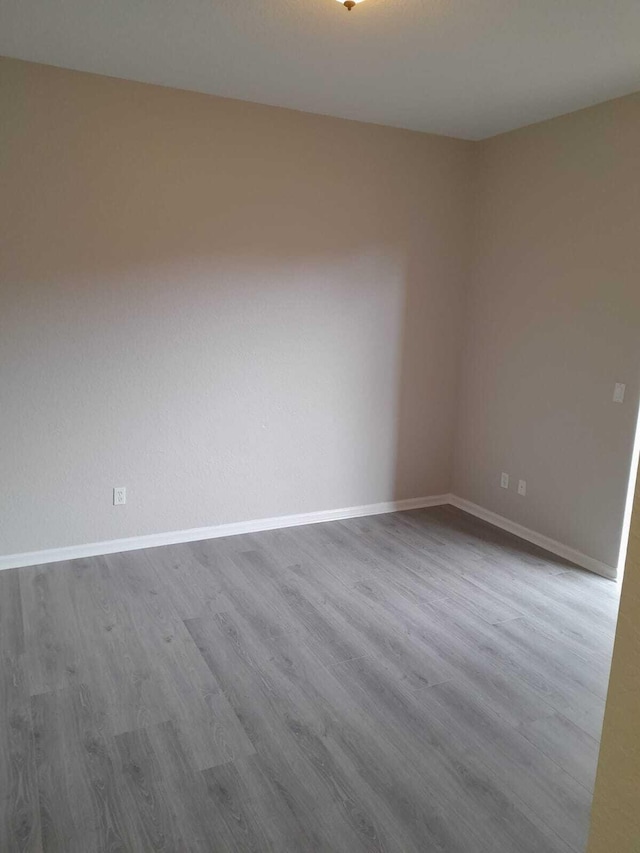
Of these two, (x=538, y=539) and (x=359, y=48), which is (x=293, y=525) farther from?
(x=359, y=48)

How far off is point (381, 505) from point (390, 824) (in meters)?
2.83

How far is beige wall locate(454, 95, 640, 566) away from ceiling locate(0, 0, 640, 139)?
0.40m

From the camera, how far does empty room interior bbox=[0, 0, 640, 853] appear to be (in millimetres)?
2107

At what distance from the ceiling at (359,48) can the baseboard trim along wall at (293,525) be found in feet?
8.52

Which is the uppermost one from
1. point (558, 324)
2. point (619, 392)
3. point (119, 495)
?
point (558, 324)

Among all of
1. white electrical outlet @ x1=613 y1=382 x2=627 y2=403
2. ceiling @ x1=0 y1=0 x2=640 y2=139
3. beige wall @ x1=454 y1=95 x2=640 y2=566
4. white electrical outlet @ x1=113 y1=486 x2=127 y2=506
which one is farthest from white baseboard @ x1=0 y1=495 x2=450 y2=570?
ceiling @ x1=0 y1=0 x2=640 y2=139

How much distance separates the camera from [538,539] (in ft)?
13.4

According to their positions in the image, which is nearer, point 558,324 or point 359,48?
point 359,48

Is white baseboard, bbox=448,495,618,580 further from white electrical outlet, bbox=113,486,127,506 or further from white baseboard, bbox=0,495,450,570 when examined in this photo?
white electrical outlet, bbox=113,486,127,506

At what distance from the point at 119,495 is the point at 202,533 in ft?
1.93

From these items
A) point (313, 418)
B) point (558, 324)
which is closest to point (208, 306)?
point (313, 418)

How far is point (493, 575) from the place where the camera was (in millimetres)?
3629

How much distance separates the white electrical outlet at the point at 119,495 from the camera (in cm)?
370

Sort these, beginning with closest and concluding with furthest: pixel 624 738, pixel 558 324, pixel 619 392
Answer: pixel 624 738, pixel 619 392, pixel 558 324
